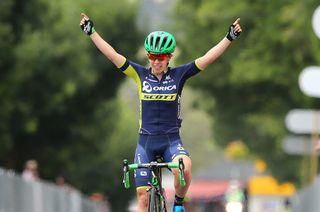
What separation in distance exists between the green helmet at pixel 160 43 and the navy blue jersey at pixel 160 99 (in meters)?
0.43

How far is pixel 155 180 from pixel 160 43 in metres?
1.44

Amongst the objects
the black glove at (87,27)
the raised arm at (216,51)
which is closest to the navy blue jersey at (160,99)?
the raised arm at (216,51)

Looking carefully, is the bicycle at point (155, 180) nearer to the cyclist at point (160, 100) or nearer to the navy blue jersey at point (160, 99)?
the cyclist at point (160, 100)

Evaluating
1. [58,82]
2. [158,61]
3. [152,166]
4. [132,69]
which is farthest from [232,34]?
[58,82]

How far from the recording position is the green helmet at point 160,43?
15492 mm

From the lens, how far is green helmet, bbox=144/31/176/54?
50.8ft

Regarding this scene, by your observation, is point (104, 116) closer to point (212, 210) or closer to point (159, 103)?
point (212, 210)

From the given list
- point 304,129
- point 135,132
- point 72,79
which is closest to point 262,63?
point 72,79

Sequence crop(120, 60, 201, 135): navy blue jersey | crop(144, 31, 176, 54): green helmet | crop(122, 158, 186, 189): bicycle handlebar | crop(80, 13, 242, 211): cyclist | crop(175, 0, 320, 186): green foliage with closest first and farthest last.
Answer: crop(122, 158, 186, 189): bicycle handlebar < crop(144, 31, 176, 54): green helmet < crop(80, 13, 242, 211): cyclist < crop(120, 60, 201, 135): navy blue jersey < crop(175, 0, 320, 186): green foliage

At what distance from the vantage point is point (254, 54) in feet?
181

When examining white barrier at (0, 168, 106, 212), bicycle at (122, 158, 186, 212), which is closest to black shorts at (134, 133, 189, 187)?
bicycle at (122, 158, 186, 212)

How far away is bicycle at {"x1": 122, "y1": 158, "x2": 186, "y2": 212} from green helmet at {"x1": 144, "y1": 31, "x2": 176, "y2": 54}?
3.92 ft

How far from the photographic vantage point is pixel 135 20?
7362 cm

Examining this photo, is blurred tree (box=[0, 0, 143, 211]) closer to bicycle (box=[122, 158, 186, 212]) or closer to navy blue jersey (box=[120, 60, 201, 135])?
navy blue jersey (box=[120, 60, 201, 135])
